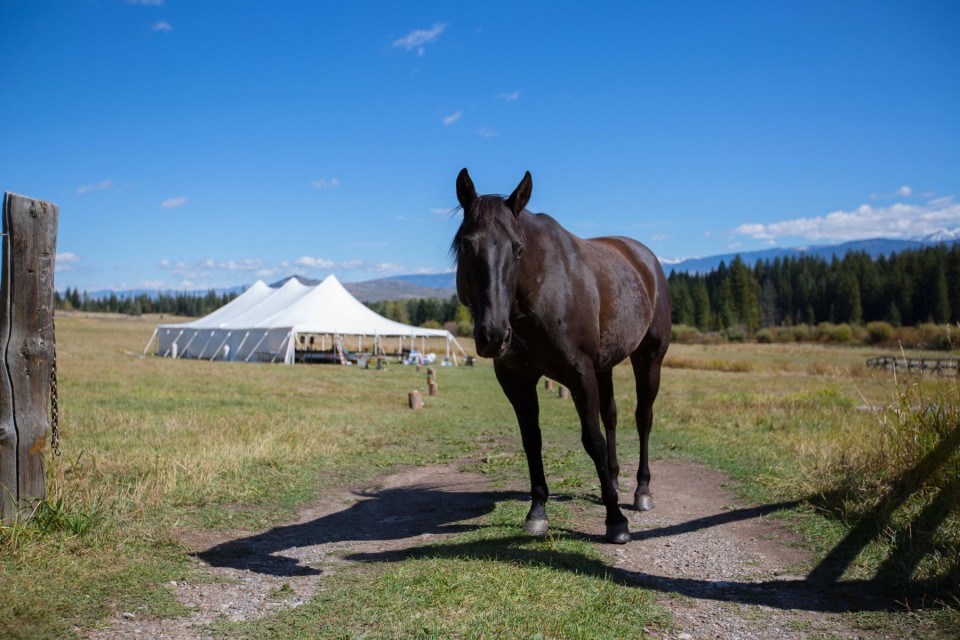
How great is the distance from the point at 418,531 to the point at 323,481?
88.9 inches

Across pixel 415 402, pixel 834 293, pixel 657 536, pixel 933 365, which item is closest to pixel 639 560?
pixel 657 536

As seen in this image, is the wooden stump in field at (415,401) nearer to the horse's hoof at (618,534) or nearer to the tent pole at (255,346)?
the horse's hoof at (618,534)

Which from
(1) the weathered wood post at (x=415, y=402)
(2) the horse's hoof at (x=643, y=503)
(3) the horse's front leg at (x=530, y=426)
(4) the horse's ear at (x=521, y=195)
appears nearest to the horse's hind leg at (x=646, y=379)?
(2) the horse's hoof at (x=643, y=503)

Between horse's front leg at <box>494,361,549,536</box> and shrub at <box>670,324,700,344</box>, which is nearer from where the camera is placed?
horse's front leg at <box>494,361,549,536</box>

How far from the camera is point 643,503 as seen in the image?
18.9 ft

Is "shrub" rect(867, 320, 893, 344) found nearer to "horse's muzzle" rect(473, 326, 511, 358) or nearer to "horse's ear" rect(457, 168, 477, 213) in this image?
"horse's ear" rect(457, 168, 477, 213)

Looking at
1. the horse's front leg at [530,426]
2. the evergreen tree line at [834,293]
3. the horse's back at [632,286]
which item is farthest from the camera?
the evergreen tree line at [834,293]

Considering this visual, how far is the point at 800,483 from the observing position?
602 cm

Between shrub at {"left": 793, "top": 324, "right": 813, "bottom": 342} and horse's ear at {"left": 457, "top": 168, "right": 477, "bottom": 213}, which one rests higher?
horse's ear at {"left": 457, "top": 168, "right": 477, "bottom": 213}

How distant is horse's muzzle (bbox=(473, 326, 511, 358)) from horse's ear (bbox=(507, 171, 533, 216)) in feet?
3.18

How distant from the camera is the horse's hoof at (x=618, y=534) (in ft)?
15.4

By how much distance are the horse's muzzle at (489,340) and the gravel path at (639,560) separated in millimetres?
1646

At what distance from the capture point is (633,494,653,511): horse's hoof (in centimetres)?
575

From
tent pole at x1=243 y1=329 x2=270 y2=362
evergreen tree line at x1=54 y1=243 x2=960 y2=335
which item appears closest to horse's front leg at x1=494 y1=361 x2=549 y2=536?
tent pole at x1=243 y1=329 x2=270 y2=362
